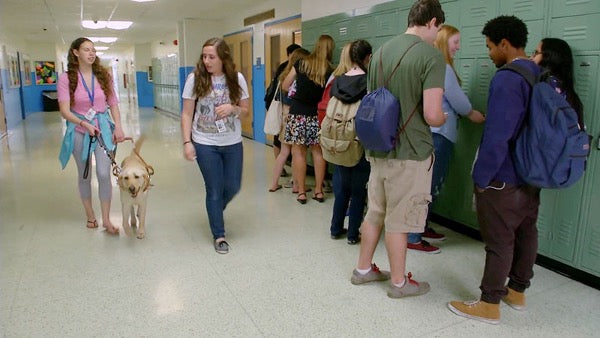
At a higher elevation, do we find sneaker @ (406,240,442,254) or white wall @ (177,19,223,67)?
white wall @ (177,19,223,67)

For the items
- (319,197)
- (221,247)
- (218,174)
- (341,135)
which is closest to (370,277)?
(341,135)

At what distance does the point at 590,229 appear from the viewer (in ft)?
7.89

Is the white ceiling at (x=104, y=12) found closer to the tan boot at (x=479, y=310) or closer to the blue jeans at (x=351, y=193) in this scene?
the blue jeans at (x=351, y=193)

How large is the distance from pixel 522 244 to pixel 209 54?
6.52ft

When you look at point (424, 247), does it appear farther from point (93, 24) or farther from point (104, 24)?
point (93, 24)

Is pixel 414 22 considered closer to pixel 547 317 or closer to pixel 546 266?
pixel 547 317

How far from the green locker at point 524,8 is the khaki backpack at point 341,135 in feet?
3.66

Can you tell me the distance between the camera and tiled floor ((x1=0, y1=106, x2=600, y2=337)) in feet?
6.64

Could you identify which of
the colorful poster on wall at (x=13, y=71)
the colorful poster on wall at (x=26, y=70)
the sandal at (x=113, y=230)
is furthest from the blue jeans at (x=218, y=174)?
the colorful poster on wall at (x=26, y=70)

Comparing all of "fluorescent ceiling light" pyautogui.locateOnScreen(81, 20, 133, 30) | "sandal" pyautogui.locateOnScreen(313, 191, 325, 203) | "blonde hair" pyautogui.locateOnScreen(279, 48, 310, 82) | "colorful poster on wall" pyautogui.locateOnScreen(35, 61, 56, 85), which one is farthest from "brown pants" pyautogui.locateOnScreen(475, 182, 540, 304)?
"colorful poster on wall" pyautogui.locateOnScreen(35, 61, 56, 85)

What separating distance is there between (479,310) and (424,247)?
860 mm

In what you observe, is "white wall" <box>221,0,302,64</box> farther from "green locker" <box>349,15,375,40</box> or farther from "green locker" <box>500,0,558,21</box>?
"green locker" <box>500,0,558,21</box>

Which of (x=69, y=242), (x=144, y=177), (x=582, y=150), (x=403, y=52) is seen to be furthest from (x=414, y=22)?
(x=69, y=242)

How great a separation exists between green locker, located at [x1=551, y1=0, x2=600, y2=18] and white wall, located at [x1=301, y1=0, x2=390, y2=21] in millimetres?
1578
